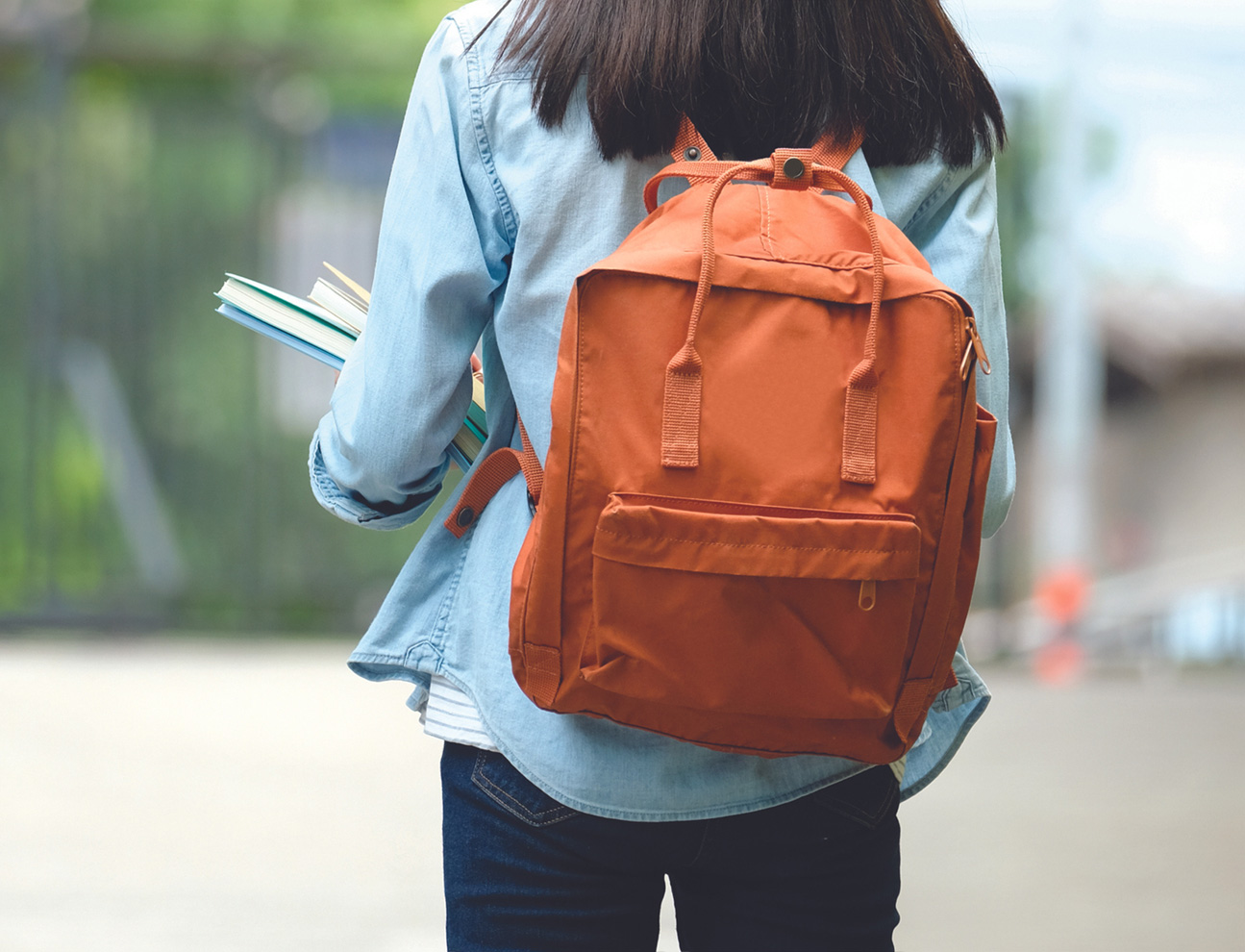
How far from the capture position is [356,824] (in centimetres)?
406

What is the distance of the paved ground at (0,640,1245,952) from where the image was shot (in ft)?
11.0

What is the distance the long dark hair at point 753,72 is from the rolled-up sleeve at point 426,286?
9 cm

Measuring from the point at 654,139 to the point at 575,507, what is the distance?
0.35 m

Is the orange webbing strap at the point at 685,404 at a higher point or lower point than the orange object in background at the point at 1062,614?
higher

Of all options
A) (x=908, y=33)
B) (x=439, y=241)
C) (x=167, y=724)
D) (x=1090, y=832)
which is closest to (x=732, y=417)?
(x=439, y=241)

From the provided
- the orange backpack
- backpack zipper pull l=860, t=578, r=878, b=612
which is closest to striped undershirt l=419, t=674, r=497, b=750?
the orange backpack

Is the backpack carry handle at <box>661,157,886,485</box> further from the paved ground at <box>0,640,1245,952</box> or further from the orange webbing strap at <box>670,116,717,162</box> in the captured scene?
the paved ground at <box>0,640,1245,952</box>

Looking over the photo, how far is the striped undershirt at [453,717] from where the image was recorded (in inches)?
50.9

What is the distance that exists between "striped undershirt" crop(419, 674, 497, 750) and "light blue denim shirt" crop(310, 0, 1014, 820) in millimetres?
16

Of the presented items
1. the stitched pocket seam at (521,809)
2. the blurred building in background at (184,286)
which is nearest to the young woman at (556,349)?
the stitched pocket seam at (521,809)

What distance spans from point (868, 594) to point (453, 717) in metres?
0.43

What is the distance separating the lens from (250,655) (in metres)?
7.19

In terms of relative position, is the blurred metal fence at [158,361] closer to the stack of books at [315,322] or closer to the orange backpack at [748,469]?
the stack of books at [315,322]

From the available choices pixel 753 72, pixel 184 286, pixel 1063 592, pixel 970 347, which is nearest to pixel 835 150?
pixel 753 72
